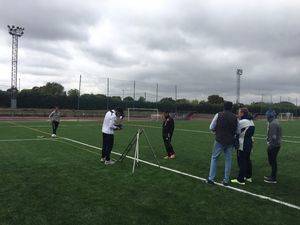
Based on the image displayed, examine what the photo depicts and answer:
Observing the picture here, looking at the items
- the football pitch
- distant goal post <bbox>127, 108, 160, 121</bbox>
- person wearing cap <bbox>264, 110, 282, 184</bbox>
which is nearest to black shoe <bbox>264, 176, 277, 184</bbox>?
person wearing cap <bbox>264, 110, 282, 184</bbox>

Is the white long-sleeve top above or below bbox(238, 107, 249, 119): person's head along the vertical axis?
below

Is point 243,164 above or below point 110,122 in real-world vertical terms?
below

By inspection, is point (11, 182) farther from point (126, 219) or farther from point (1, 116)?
point (1, 116)

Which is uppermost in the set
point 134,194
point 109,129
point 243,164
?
point 109,129

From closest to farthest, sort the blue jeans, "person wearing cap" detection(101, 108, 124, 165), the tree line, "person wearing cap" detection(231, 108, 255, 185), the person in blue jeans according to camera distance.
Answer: the person in blue jeans, the blue jeans, "person wearing cap" detection(231, 108, 255, 185), "person wearing cap" detection(101, 108, 124, 165), the tree line

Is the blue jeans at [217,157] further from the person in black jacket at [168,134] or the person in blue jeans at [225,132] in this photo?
the person in black jacket at [168,134]

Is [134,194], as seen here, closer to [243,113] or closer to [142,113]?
[243,113]

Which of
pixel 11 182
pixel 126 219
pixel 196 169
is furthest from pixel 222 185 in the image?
pixel 11 182

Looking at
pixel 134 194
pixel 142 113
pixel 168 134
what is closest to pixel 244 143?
pixel 134 194

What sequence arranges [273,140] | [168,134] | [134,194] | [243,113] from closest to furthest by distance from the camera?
[134,194], [273,140], [243,113], [168,134]

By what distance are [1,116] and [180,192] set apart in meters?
43.3

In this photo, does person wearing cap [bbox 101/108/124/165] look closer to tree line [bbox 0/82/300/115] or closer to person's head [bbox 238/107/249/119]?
person's head [bbox 238/107/249/119]

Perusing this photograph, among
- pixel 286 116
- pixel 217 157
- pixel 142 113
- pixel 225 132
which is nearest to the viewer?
pixel 225 132

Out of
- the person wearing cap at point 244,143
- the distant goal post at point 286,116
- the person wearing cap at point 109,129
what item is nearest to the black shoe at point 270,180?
the person wearing cap at point 244,143
